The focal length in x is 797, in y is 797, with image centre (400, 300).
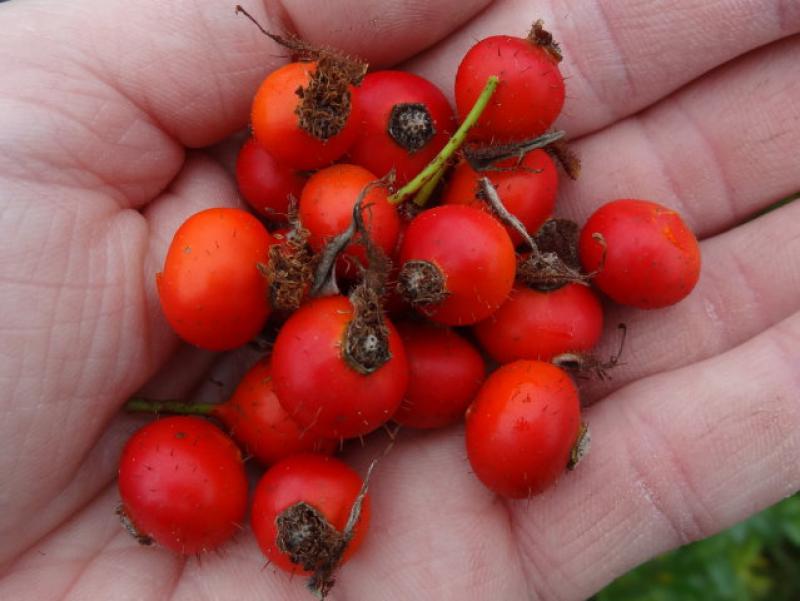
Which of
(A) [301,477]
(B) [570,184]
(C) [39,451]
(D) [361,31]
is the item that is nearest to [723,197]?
(B) [570,184]

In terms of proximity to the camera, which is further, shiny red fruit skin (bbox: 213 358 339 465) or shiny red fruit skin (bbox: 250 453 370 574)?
shiny red fruit skin (bbox: 213 358 339 465)

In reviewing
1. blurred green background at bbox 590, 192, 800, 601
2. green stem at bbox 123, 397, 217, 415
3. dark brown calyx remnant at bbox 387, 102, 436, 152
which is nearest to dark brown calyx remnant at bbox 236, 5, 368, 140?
dark brown calyx remnant at bbox 387, 102, 436, 152

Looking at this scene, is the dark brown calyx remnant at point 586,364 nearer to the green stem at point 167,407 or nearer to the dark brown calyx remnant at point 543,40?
the dark brown calyx remnant at point 543,40

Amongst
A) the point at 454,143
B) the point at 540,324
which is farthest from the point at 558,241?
the point at 454,143

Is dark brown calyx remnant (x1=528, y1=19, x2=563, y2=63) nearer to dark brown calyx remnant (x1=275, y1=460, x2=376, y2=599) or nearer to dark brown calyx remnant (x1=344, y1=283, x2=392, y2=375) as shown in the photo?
dark brown calyx remnant (x1=344, y1=283, x2=392, y2=375)

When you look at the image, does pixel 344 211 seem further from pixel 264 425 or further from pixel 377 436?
pixel 377 436

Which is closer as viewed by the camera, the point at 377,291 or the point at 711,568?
the point at 377,291
